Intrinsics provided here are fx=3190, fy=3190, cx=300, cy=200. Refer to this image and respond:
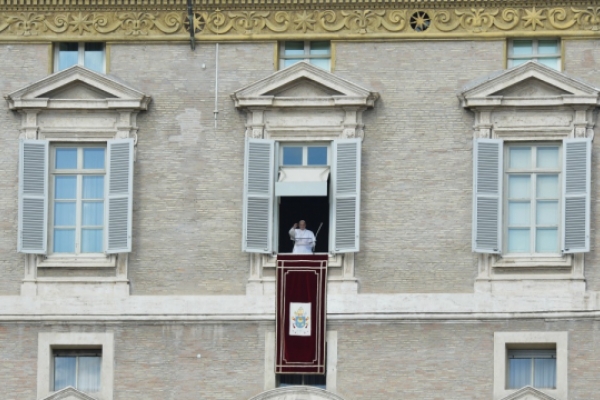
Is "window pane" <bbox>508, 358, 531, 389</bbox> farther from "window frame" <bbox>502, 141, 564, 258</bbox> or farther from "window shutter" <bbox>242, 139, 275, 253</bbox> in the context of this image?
"window shutter" <bbox>242, 139, 275, 253</bbox>

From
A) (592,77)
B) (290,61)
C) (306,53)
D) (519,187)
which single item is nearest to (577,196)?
(519,187)

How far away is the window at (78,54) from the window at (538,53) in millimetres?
7838

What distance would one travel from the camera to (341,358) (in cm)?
5922

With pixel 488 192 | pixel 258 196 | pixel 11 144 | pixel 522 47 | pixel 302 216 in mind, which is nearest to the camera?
pixel 488 192

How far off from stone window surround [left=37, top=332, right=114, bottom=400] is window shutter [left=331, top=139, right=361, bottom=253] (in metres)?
4.67

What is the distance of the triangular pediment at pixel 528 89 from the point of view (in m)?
59.3

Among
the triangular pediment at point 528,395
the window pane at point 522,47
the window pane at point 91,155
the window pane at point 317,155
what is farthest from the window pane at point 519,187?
the window pane at point 91,155

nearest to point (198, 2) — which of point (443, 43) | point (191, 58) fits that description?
point (191, 58)

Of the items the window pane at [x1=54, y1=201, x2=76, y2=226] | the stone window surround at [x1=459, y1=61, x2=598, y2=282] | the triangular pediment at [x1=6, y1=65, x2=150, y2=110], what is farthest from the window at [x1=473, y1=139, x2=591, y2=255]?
the window pane at [x1=54, y1=201, x2=76, y2=226]

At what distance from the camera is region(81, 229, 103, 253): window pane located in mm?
60250

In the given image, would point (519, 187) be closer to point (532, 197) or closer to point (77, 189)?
point (532, 197)

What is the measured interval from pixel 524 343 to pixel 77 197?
8.89 metres

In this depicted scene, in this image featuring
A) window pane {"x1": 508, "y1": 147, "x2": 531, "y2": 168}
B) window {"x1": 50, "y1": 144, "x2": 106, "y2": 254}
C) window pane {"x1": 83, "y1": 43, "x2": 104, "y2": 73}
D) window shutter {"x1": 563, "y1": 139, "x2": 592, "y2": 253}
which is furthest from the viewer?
window pane {"x1": 83, "y1": 43, "x2": 104, "y2": 73}

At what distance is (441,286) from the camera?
59.4 meters
